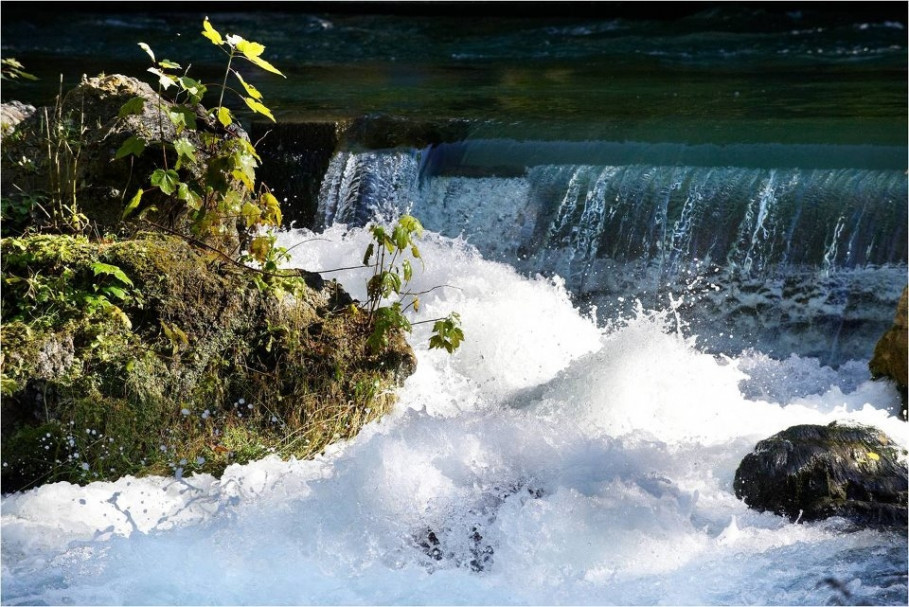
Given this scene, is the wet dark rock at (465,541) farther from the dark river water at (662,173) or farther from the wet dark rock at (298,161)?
the wet dark rock at (298,161)

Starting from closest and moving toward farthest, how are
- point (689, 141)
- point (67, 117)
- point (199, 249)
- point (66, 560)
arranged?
point (66, 560) → point (199, 249) → point (67, 117) → point (689, 141)

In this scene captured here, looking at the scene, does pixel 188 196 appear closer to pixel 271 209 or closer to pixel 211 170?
pixel 211 170

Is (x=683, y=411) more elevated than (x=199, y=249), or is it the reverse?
(x=199, y=249)

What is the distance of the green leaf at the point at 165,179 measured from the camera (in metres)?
3.97

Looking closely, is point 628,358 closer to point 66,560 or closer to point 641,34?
point 66,560

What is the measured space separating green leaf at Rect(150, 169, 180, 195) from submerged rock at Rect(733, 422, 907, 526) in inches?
96.6

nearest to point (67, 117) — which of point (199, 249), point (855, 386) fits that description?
point (199, 249)

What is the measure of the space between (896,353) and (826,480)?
1573mm

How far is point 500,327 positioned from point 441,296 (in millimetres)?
459

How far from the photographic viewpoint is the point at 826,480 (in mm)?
3738

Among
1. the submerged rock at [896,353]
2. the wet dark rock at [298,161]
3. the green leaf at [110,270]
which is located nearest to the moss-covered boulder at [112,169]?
the green leaf at [110,270]

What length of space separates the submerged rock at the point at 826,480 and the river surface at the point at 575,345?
0.08m

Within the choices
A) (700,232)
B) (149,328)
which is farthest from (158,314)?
(700,232)

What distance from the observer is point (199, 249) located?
13.7ft
